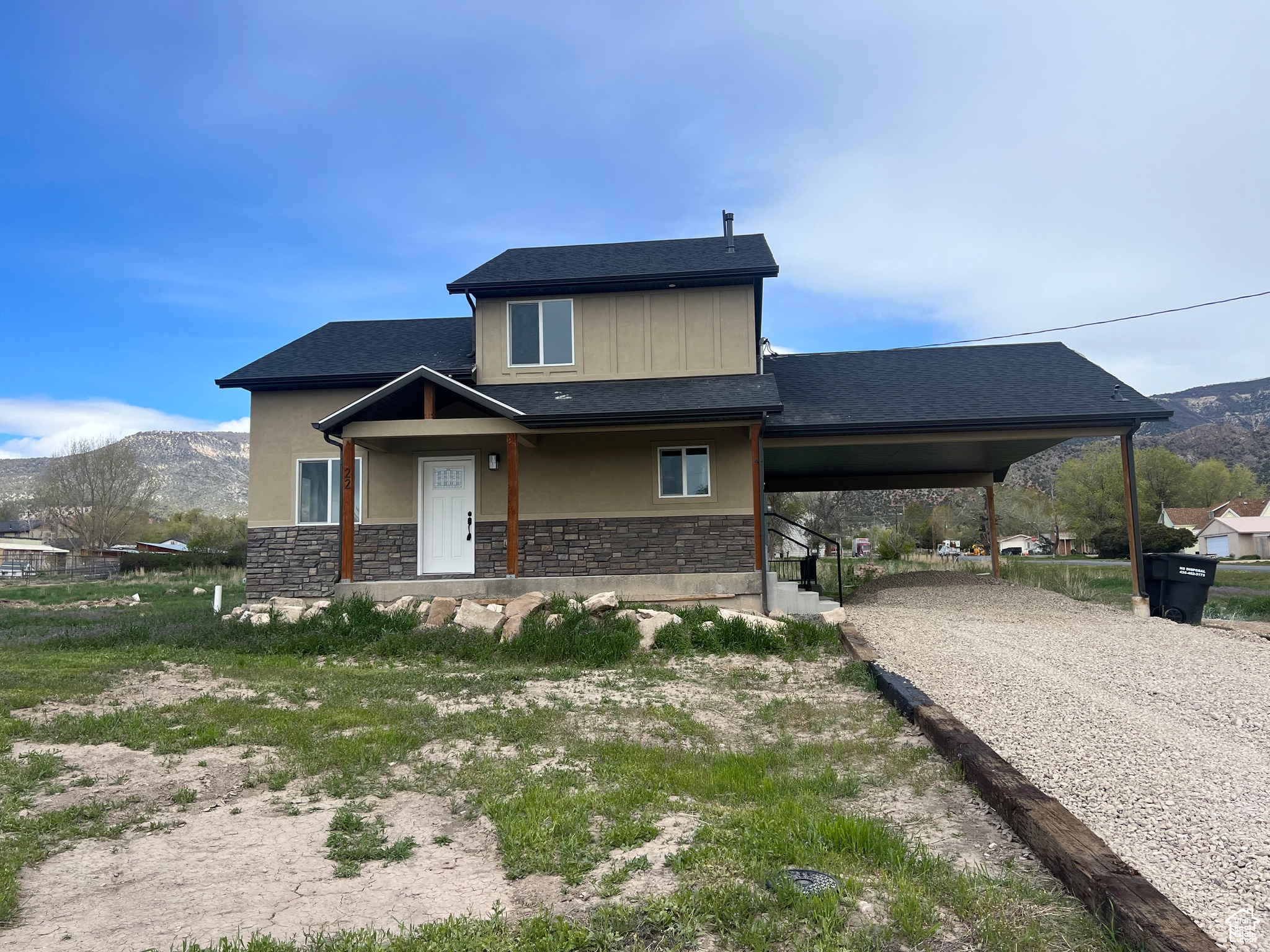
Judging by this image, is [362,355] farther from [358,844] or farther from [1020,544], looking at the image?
[1020,544]

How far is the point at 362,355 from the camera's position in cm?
1550

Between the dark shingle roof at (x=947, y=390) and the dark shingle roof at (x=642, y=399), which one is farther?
the dark shingle roof at (x=947, y=390)

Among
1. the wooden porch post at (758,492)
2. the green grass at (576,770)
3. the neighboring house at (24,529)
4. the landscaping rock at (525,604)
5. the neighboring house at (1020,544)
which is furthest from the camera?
the neighboring house at (24,529)

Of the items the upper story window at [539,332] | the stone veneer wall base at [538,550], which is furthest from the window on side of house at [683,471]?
the upper story window at [539,332]

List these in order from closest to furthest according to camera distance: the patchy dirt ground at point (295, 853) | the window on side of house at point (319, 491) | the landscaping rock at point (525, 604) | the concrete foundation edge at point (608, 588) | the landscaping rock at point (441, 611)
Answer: the patchy dirt ground at point (295, 853) < the landscaping rock at point (525, 604) < the landscaping rock at point (441, 611) < the concrete foundation edge at point (608, 588) < the window on side of house at point (319, 491)

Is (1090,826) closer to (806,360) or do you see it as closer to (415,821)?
(415,821)

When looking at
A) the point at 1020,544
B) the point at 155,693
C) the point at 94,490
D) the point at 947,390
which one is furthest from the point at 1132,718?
the point at 1020,544

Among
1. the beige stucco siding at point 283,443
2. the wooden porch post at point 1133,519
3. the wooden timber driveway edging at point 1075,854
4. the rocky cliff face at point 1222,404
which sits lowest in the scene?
the wooden timber driveway edging at point 1075,854

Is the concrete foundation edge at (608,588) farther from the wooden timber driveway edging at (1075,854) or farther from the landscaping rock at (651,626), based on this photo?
the wooden timber driveway edging at (1075,854)

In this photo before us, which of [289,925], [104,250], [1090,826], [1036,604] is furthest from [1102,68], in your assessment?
[104,250]

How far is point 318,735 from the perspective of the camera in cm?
619

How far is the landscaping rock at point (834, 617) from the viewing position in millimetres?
11502

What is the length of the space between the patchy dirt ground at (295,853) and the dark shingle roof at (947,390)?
25.0ft

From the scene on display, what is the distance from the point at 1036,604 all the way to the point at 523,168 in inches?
615
